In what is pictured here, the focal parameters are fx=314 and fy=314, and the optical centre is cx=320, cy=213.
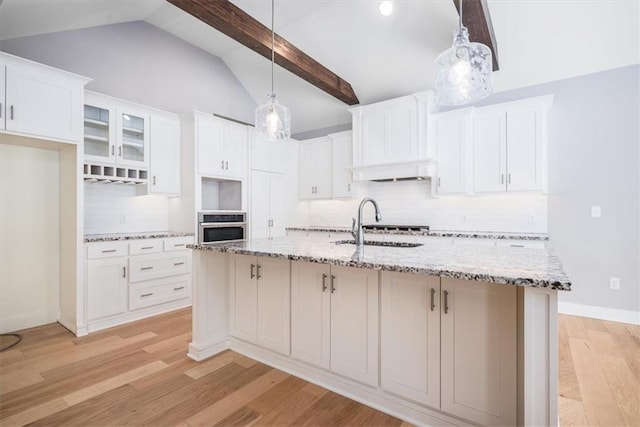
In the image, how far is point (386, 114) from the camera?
435 centimetres

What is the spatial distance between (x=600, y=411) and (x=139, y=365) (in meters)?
3.06

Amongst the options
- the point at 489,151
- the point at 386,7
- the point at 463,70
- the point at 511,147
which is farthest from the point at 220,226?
the point at 511,147

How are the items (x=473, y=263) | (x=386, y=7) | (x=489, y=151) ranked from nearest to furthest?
(x=473, y=263) → (x=386, y=7) → (x=489, y=151)

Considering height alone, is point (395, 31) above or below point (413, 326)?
above

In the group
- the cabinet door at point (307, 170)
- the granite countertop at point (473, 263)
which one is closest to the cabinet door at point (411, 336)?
the granite countertop at point (473, 263)

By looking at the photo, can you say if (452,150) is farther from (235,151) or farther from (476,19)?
(235,151)

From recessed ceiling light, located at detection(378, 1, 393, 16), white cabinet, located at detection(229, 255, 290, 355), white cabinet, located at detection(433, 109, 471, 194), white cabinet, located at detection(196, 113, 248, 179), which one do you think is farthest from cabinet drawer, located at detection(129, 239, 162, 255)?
recessed ceiling light, located at detection(378, 1, 393, 16)

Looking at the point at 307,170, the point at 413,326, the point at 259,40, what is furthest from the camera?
the point at 307,170

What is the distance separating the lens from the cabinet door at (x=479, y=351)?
1479 millimetres

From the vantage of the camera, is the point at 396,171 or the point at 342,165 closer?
the point at 396,171

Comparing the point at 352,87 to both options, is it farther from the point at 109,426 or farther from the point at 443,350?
the point at 109,426

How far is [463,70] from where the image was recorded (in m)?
1.91

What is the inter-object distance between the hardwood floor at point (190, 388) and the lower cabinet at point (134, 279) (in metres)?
0.38

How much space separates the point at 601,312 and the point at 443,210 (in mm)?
1993
